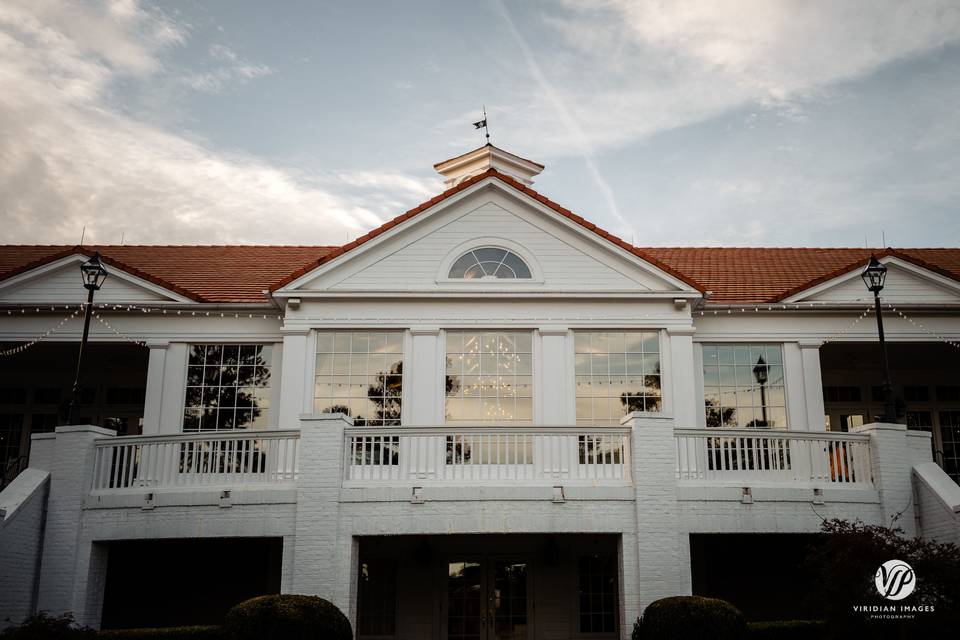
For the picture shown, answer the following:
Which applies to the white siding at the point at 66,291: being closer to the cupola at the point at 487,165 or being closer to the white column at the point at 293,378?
Result: the white column at the point at 293,378

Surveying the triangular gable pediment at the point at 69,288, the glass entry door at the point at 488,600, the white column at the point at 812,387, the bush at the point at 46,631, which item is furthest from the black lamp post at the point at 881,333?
the triangular gable pediment at the point at 69,288

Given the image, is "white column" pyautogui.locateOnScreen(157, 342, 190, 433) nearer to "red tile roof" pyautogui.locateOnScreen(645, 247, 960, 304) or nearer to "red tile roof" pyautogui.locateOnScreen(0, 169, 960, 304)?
"red tile roof" pyautogui.locateOnScreen(0, 169, 960, 304)

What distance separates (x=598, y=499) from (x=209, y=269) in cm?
1315

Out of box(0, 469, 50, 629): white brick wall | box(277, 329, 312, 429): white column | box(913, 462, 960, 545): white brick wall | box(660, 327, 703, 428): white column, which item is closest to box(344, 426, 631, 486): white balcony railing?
box(277, 329, 312, 429): white column

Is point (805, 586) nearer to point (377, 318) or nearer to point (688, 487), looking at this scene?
point (688, 487)

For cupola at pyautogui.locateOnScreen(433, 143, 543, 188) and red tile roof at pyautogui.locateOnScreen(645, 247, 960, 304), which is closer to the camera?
red tile roof at pyautogui.locateOnScreen(645, 247, 960, 304)

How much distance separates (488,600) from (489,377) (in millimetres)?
4541

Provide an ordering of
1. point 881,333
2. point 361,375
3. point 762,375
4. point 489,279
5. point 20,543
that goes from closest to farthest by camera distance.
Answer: point 20,543
point 881,333
point 361,375
point 489,279
point 762,375

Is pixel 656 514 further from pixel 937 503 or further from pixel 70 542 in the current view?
pixel 70 542

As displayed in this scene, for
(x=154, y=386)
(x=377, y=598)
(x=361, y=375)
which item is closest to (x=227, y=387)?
(x=154, y=386)

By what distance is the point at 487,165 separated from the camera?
90.7 feet

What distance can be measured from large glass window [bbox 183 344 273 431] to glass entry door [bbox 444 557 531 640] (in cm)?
574

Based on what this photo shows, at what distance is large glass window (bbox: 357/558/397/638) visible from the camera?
1742 cm

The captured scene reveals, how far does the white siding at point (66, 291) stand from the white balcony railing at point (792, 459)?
1244cm
